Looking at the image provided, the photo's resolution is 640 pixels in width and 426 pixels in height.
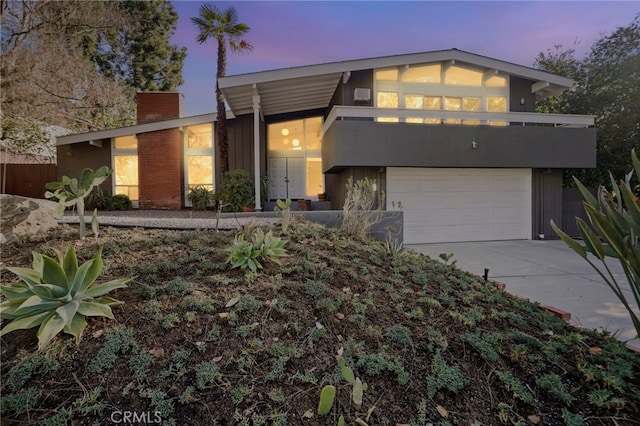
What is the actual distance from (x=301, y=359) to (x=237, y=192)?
8.17m

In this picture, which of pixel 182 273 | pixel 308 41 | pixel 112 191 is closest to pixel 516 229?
pixel 308 41

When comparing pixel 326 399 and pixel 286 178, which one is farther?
pixel 286 178

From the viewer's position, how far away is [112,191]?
37.2 ft

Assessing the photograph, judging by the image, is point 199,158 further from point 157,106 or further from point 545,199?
point 545,199

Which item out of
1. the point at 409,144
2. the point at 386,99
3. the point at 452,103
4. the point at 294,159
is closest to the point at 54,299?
the point at 409,144

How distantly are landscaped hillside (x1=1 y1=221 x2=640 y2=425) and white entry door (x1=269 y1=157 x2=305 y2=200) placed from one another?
922cm

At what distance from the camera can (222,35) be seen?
33.4 ft

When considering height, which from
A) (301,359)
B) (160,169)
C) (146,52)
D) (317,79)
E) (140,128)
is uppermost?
(146,52)

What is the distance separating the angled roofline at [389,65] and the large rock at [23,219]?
18.3ft

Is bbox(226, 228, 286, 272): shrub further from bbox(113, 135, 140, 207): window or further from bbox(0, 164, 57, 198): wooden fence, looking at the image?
bbox(0, 164, 57, 198): wooden fence

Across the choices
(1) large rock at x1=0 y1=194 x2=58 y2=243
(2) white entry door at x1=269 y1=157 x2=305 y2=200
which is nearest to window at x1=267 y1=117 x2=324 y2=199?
(2) white entry door at x1=269 y1=157 x2=305 y2=200

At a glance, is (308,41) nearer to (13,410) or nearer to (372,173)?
(372,173)

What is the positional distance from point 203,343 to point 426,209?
850 cm

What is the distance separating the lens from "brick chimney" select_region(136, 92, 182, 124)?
12.2 metres
